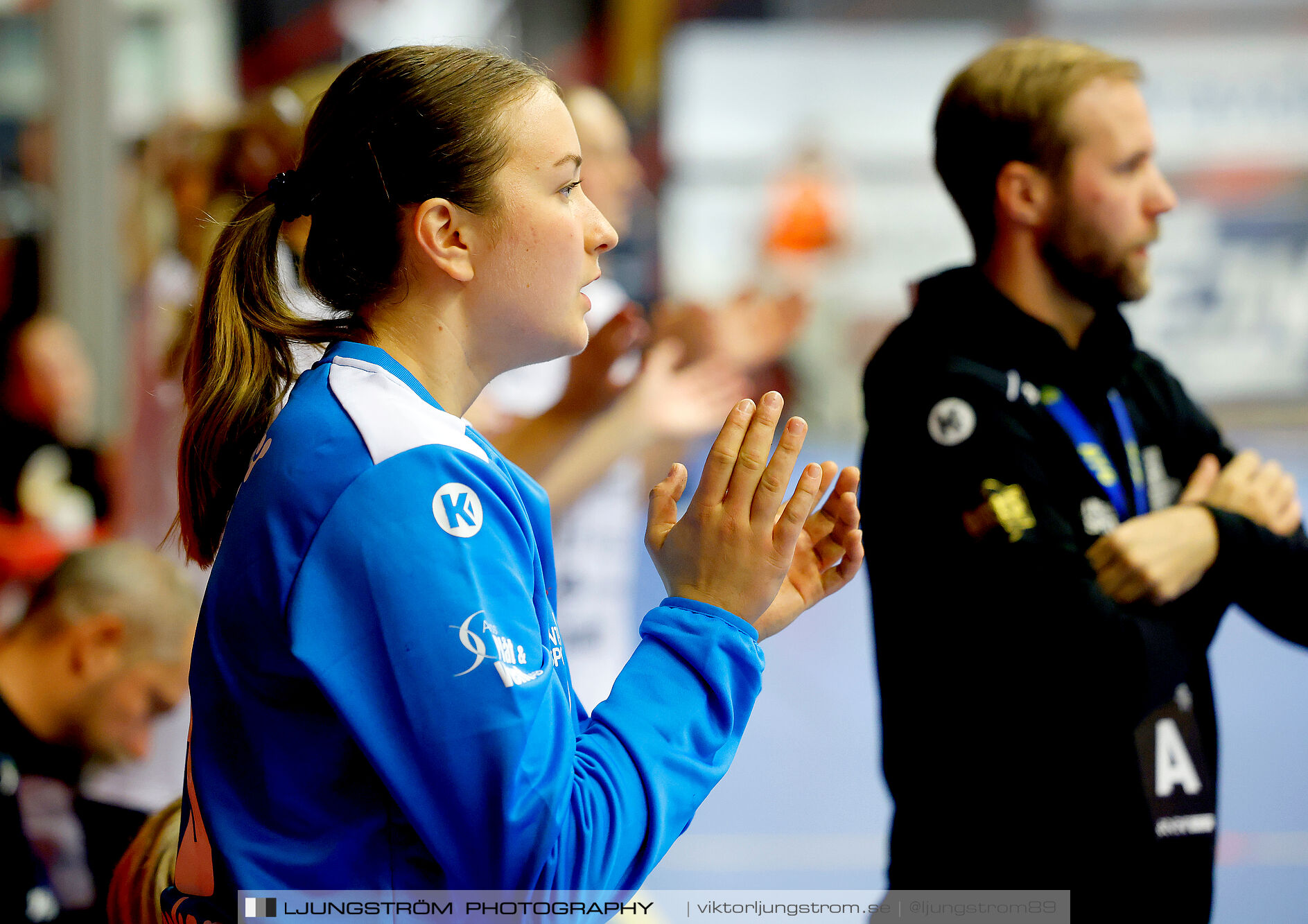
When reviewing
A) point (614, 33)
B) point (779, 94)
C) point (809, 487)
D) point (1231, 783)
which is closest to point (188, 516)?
point (809, 487)

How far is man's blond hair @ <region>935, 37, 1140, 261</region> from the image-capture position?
1.94 metres

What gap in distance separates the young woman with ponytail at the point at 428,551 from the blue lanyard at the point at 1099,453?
0.63m

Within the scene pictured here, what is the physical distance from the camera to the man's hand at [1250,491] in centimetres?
189

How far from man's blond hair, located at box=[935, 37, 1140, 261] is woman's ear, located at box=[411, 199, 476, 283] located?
3.50 ft

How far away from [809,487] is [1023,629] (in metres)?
0.64

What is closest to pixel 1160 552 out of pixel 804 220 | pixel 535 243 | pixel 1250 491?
pixel 1250 491

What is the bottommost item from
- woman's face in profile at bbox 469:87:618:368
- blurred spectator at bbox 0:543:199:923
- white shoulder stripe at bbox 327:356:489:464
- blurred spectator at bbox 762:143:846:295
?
blurred spectator at bbox 762:143:846:295

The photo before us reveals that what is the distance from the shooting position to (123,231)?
7.26 metres

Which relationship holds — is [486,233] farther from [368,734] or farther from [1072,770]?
[1072,770]

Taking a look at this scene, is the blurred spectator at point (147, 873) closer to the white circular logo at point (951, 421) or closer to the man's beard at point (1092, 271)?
the white circular logo at point (951, 421)

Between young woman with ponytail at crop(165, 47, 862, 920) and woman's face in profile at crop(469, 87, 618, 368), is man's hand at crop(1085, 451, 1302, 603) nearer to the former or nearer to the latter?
young woman with ponytail at crop(165, 47, 862, 920)

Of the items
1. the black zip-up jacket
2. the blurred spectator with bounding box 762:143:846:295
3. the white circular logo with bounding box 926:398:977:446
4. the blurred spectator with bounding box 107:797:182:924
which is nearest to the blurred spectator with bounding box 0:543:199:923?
the blurred spectator with bounding box 107:797:182:924

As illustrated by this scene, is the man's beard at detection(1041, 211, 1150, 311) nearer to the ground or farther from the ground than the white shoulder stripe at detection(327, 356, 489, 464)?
nearer to the ground

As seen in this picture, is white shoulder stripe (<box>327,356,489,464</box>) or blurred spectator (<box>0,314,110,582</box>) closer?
white shoulder stripe (<box>327,356,489,464</box>)
